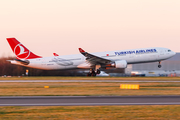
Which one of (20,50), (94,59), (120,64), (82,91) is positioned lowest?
(82,91)

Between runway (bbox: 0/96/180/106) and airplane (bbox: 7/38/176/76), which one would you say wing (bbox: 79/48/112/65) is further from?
runway (bbox: 0/96/180/106)

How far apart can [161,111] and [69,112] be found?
12.3 feet

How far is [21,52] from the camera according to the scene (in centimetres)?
4762

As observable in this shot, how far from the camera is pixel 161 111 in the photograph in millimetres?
11289

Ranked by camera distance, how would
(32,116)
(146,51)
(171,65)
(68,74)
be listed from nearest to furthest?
1. (32,116)
2. (146,51)
3. (68,74)
4. (171,65)

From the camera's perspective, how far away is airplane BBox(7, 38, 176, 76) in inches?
1770

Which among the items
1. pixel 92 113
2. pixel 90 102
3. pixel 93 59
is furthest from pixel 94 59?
pixel 92 113

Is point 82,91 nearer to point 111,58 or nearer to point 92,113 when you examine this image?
point 92,113

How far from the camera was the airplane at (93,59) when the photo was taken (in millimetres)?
44969

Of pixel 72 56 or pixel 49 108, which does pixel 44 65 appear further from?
pixel 49 108

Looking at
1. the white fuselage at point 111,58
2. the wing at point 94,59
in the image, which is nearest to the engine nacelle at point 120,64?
the white fuselage at point 111,58

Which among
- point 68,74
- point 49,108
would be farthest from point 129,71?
point 49,108

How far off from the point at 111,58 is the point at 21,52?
50.9ft

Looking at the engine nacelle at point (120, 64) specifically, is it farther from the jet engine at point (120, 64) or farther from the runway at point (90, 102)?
the runway at point (90, 102)
